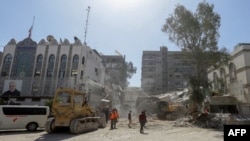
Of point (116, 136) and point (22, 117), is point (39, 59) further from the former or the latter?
point (116, 136)

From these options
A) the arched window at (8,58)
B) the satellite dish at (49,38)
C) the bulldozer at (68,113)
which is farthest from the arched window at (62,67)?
the bulldozer at (68,113)

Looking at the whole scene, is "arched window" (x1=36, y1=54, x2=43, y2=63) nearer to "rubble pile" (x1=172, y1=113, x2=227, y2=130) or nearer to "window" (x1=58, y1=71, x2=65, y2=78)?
"window" (x1=58, y1=71, x2=65, y2=78)

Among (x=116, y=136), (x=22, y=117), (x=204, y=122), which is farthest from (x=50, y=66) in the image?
(x=116, y=136)

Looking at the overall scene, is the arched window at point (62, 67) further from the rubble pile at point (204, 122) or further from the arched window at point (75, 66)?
the rubble pile at point (204, 122)

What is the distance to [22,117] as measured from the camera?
17.8 metres

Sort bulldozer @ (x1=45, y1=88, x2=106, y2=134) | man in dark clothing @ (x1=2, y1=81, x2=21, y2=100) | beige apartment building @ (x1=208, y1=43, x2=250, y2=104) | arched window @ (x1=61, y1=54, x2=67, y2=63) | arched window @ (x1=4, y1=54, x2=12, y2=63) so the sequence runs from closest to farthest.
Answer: bulldozer @ (x1=45, y1=88, x2=106, y2=134) < beige apartment building @ (x1=208, y1=43, x2=250, y2=104) < man in dark clothing @ (x1=2, y1=81, x2=21, y2=100) < arched window @ (x1=61, y1=54, x2=67, y2=63) < arched window @ (x1=4, y1=54, x2=12, y2=63)

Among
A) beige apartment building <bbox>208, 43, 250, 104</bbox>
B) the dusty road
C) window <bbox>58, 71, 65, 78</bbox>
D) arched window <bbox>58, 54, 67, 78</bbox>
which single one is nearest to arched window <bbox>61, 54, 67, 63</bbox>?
arched window <bbox>58, 54, 67, 78</bbox>

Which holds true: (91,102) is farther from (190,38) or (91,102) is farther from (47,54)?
(190,38)

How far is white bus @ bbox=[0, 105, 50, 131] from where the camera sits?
55.8 feet

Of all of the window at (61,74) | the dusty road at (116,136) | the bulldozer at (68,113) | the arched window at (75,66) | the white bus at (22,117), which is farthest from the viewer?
the window at (61,74)

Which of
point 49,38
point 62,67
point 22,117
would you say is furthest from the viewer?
point 49,38

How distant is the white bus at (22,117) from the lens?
55.8 feet

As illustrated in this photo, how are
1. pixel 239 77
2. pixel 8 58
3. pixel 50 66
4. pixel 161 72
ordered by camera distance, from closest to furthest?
1. pixel 239 77
2. pixel 50 66
3. pixel 8 58
4. pixel 161 72

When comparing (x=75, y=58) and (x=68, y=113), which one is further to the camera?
(x=75, y=58)
